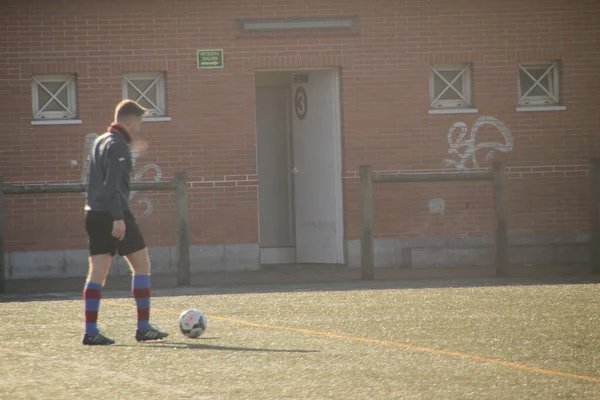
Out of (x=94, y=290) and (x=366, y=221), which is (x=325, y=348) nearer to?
(x=94, y=290)

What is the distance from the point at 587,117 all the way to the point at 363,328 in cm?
954

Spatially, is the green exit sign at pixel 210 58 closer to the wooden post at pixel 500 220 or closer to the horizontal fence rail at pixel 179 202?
Result: the horizontal fence rail at pixel 179 202

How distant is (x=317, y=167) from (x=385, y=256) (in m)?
1.68

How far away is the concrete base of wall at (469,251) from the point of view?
1692cm

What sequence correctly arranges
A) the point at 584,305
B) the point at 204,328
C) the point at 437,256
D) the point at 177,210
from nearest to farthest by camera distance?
the point at 204,328 → the point at 584,305 → the point at 177,210 → the point at 437,256

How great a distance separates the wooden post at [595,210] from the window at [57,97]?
7151 millimetres

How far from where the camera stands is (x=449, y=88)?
17.9 m

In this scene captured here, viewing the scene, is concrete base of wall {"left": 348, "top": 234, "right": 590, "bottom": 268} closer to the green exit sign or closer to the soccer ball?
the green exit sign

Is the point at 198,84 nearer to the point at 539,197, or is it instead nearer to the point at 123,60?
the point at 123,60

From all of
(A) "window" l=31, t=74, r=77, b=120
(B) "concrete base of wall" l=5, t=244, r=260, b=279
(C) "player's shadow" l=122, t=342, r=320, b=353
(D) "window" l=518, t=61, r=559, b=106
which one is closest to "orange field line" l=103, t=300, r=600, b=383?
(C) "player's shadow" l=122, t=342, r=320, b=353

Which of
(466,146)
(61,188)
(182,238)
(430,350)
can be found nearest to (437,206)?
(466,146)

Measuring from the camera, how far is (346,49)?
17438mm

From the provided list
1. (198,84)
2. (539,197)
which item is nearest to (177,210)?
Answer: (198,84)


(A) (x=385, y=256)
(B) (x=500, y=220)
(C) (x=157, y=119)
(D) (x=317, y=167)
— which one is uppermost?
(C) (x=157, y=119)
